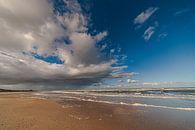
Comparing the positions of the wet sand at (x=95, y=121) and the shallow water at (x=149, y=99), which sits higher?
the shallow water at (x=149, y=99)

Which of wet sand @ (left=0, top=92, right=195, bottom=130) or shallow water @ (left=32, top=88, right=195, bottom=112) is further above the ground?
shallow water @ (left=32, top=88, right=195, bottom=112)

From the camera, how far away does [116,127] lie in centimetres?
761

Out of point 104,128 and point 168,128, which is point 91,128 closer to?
point 104,128

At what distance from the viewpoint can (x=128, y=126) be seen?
7.80 metres

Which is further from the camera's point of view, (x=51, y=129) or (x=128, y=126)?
(x=128, y=126)

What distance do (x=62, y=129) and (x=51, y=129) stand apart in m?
0.57

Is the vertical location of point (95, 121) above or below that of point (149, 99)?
below

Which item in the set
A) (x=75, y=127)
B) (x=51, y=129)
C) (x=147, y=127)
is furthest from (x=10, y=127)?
(x=147, y=127)

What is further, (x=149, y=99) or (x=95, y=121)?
(x=149, y=99)

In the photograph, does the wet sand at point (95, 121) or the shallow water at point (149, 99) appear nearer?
the wet sand at point (95, 121)

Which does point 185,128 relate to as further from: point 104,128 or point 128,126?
point 104,128

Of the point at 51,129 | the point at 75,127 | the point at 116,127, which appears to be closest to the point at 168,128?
the point at 116,127

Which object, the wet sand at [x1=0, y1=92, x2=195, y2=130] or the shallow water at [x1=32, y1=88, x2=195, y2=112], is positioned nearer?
the wet sand at [x1=0, y1=92, x2=195, y2=130]

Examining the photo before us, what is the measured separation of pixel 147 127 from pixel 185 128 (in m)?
1.98
